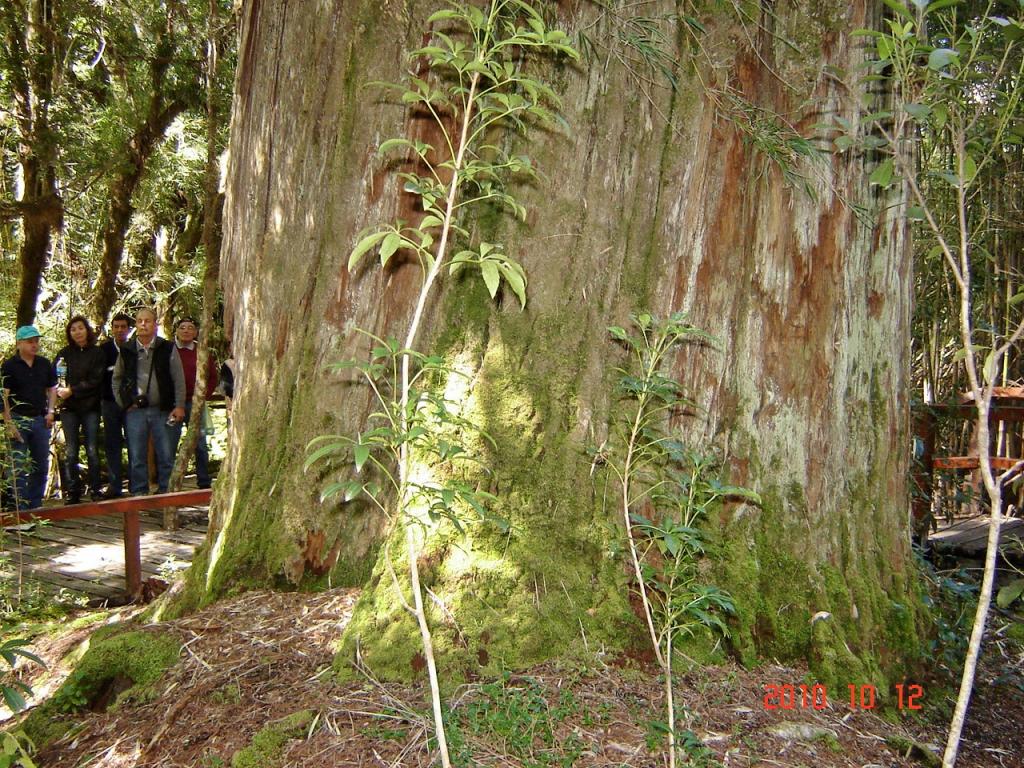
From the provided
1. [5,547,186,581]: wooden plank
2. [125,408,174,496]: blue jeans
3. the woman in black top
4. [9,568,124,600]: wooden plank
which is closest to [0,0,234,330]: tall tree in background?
the woman in black top

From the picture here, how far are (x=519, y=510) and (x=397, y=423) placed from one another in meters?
0.68

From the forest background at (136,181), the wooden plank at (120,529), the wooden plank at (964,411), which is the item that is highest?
the forest background at (136,181)

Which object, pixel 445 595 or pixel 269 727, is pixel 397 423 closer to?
pixel 445 595

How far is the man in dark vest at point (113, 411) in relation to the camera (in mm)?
7668

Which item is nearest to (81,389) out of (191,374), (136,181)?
(191,374)

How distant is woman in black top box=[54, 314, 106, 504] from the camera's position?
25.0 ft

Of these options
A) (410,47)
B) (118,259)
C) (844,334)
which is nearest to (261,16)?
(410,47)

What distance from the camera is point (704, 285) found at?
2773 mm

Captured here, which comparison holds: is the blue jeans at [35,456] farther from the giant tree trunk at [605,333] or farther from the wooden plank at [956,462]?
the wooden plank at [956,462]

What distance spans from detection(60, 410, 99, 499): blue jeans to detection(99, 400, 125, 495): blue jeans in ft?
0.31

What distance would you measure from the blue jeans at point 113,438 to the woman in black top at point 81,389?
0.09 meters
